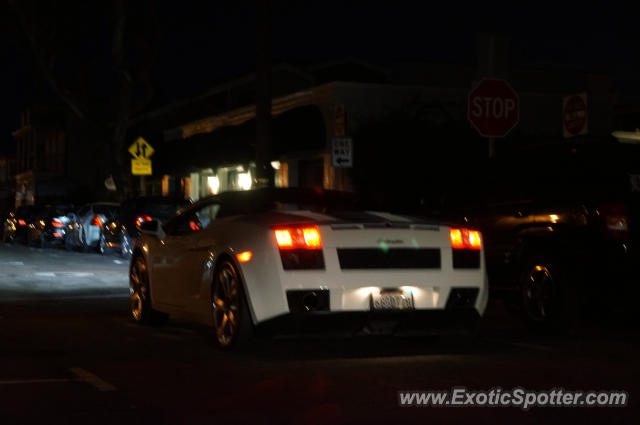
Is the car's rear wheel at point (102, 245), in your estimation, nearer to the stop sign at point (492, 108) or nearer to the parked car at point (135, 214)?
the parked car at point (135, 214)

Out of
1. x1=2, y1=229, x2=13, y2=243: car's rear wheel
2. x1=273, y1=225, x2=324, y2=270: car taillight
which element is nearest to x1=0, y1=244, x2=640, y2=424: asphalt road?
x1=273, y1=225, x2=324, y2=270: car taillight

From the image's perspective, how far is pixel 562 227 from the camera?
36.7 ft

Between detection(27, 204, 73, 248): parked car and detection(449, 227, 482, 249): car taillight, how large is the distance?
2231cm

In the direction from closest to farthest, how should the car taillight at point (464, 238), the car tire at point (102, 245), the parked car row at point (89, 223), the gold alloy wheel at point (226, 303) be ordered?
1. the gold alloy wheel at point (226, 303)
2. the car taillight at point (464, 238)
3. the parked car row at point (89, 223)
4. the car tire at point (102, 245)

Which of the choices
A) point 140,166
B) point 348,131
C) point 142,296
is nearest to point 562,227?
point 142,296

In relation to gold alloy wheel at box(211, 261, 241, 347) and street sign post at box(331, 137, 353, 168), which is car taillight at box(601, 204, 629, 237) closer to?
gold alloy wheel at box(211, 261, 241, 347)

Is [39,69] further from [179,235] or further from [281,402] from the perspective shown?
[281,402]

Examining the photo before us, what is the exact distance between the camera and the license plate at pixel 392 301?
30.1ft

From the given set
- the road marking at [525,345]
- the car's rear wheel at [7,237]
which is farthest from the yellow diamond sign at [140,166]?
the road marking at [525,345]

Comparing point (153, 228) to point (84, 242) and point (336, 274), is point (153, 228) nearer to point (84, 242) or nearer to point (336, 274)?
point (336, 274)

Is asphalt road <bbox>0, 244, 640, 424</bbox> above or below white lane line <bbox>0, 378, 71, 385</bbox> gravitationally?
below

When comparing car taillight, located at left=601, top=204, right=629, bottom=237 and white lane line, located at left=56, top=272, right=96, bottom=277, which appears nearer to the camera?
car taillight, located at left=601, top=204, right=629, bottom=237

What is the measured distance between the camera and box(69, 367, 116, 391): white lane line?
792 cm

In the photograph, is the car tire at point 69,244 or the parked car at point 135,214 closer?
the parked car at point 135,214
